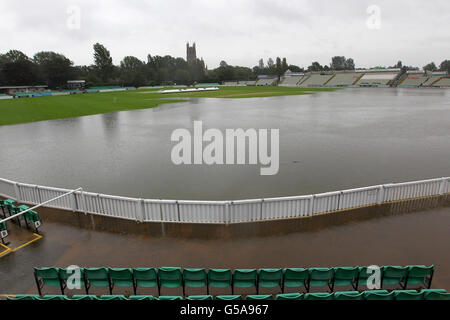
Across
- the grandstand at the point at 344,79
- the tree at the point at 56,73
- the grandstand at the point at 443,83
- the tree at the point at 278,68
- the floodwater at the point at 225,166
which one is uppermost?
the tree at the point at 278,68

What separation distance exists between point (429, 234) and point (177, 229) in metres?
7.84

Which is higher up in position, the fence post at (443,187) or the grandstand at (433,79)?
the grandstand at (433,79)

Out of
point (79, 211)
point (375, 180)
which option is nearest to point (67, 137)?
point (79, 211)

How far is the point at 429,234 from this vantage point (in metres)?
8.37

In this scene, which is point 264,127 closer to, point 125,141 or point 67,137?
point 125,141

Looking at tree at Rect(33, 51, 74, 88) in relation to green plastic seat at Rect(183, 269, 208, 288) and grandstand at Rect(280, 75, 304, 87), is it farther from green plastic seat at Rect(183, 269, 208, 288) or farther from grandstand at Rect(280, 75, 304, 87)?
green plastic seat at Rect(183, 269, 208, 288)

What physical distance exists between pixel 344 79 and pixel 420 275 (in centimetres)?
12547

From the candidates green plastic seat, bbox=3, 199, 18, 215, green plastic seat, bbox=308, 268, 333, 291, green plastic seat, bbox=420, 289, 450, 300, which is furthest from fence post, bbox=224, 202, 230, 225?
green plastic seat, bbox=3, 199, 18, 215

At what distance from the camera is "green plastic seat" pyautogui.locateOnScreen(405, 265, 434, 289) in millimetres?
5984

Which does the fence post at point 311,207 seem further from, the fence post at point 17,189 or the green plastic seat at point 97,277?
the fence post at point 17,189

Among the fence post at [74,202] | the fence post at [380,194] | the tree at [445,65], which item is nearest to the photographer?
the fence post at [74,202]

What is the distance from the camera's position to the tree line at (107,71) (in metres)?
93.1

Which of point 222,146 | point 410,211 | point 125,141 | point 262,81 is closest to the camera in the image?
point 410,211

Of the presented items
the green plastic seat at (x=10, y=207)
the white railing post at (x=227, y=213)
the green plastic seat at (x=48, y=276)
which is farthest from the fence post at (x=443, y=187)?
the green plastic seat at (x=10, y=207)
